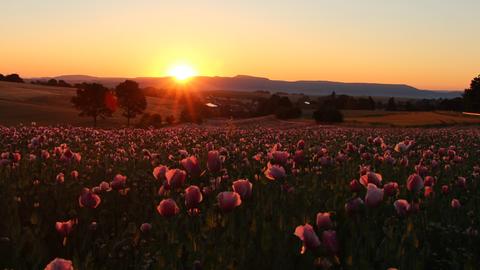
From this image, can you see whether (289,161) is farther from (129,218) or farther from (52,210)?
(52,210)

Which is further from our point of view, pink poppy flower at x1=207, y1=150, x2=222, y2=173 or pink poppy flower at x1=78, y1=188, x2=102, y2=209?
pink poppy flower at x1=207, y1=150, x2=222, y2=173

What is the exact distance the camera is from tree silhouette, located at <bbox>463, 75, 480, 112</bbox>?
3314 inches

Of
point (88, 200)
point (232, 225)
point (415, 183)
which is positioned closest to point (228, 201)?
point (232, 225)

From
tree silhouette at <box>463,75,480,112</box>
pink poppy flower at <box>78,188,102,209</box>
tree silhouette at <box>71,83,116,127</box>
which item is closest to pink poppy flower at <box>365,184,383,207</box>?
pink poppy flower at <box>78,188,102,209</box>

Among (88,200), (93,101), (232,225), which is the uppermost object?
(88,200)

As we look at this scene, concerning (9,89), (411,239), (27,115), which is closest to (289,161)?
(411,239)

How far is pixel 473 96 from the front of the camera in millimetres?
85562

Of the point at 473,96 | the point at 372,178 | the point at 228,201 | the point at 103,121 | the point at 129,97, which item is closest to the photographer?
the point at 228,201

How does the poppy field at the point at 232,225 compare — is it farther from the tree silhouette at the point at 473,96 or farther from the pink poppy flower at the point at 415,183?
the tree silhouette at the point at 473,96

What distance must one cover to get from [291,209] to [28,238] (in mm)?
2714

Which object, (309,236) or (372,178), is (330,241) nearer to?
(309,236)

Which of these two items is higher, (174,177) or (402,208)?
(174,177)

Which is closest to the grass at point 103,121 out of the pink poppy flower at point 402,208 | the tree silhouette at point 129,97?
the tree silhouette at point 129,97

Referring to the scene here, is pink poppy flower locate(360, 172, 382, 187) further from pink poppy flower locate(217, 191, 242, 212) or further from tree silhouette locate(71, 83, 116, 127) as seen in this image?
tree silhouette locate(71, 83, 116, 127)
